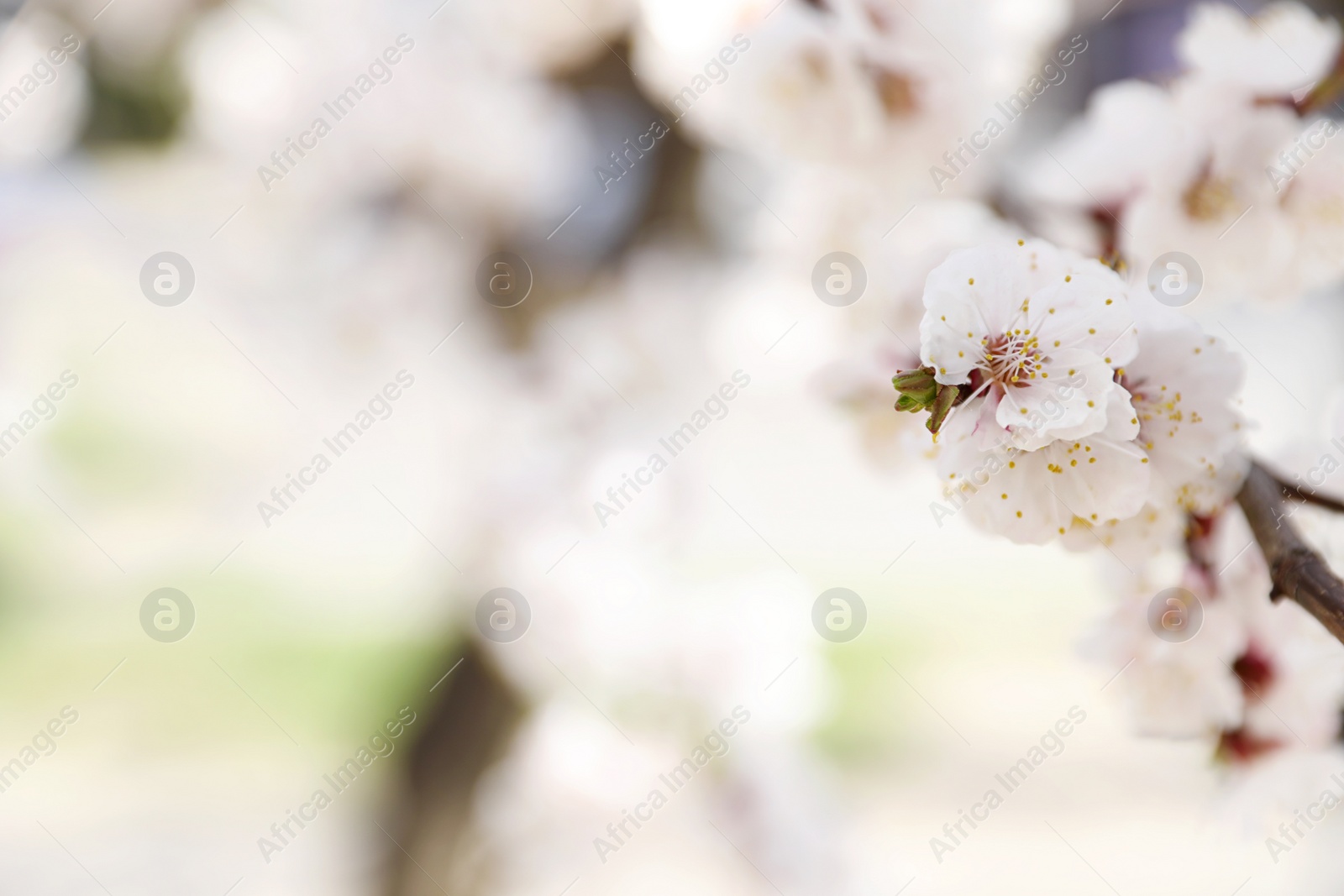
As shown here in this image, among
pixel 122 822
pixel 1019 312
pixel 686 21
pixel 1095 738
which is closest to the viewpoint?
pixel 1019 312

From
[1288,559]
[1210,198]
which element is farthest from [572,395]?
[1288,559]

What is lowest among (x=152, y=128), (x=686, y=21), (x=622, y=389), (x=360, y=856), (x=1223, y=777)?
(x=360, y=856)

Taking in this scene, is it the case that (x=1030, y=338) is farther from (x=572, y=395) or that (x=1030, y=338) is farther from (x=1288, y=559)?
(x=572, y=395)

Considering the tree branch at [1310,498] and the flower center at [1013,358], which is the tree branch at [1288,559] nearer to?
the tree branch at [1310,498]

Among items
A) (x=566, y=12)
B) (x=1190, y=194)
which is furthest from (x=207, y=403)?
(x=1190, y=194)

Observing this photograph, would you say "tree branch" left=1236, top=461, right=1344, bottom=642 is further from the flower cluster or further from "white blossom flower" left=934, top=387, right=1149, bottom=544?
the flower cluster

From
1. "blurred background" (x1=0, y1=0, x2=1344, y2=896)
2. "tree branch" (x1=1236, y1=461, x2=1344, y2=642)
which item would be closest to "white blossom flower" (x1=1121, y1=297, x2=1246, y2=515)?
"tree branch" (x1=1236, y1=461, x2=1344, y2=642)

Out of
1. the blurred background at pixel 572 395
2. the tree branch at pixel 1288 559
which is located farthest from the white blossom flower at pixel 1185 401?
the blurred background at pixel 572 395

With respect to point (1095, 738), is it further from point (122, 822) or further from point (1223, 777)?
point (122, 822)
